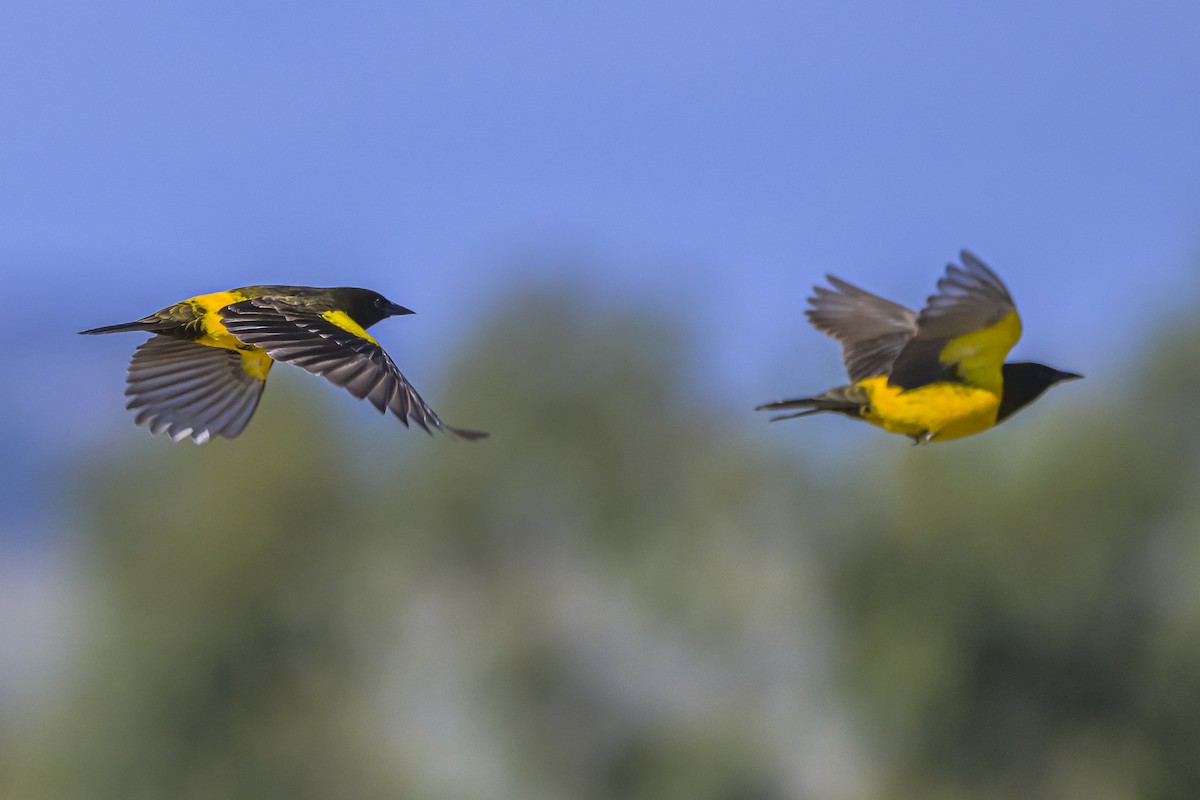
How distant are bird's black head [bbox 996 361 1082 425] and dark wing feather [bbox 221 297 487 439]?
271 centimetres

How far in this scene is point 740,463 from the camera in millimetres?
41469

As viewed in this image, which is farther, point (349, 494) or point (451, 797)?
point (349, 494)

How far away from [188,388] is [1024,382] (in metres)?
4.62

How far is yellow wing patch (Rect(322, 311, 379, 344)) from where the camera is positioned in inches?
343

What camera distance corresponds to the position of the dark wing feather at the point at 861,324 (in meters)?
9.11

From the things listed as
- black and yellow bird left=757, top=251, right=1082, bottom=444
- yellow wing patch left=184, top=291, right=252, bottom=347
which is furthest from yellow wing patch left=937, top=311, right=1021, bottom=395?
yellow wing patch left=184, top=291, right=252, bottom=347

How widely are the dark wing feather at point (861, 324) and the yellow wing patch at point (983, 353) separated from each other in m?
0.73

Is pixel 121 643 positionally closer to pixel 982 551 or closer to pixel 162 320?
pixel 982 551

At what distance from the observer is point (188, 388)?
9.72m

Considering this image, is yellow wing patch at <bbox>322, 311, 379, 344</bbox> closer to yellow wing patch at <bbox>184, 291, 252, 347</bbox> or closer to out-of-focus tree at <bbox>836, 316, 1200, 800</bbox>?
yellow wing patch at <bbox>184, 291, 252, 347</bbox>

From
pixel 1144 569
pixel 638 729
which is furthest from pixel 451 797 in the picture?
pixel 1144 569

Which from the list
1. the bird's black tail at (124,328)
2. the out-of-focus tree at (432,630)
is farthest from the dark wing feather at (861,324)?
the out-of-focus tree at (432,630)

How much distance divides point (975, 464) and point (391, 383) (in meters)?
29.8

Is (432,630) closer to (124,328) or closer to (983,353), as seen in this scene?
(124,328)
